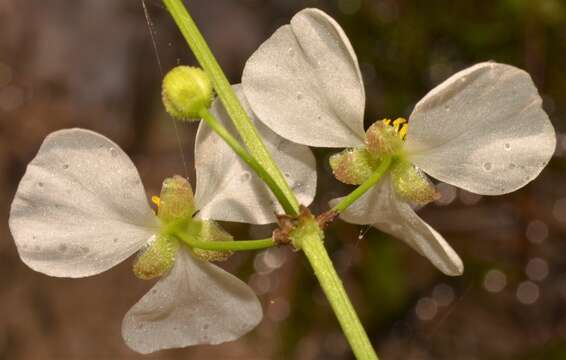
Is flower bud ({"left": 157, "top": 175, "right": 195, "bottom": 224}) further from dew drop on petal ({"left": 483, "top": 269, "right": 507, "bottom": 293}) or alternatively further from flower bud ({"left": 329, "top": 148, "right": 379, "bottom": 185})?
dew drop on petal ({"left": 483, "top": 269, "right": 507, "bottom": 293})

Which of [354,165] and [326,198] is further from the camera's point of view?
[326,198]

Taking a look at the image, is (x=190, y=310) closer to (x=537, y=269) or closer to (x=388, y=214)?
(x=388, y=214)

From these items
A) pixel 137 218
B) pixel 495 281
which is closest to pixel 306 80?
pixel 137 218

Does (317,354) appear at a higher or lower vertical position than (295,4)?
lower

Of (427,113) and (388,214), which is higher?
(427,113)

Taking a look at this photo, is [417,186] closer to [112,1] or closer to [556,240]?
[556,240]

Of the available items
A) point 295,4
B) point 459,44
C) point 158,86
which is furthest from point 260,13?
point 459,44

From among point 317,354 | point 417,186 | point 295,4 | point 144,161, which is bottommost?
point 317,354

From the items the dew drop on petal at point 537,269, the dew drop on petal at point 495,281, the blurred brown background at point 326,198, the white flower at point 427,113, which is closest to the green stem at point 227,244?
the white flower at point 427,113
